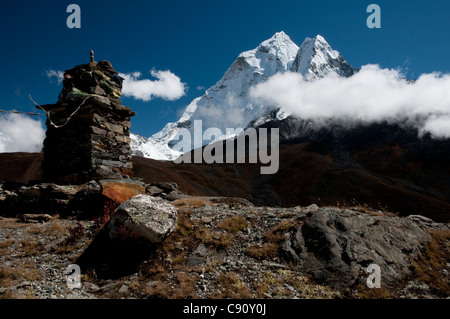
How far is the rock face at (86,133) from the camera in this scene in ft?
38.4

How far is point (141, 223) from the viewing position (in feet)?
23.7

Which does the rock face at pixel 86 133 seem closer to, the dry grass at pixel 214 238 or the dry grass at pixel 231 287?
the dry grass at pixel 214 238

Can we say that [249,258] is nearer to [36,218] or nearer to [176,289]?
[176,289]

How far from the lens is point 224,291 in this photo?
19.3 feet

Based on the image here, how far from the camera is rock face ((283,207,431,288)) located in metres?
6.61

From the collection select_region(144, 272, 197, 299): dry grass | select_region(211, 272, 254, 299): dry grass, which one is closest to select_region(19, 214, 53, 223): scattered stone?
select_region(144, 272, 197, 299): dry grass

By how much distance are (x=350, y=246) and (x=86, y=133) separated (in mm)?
11805

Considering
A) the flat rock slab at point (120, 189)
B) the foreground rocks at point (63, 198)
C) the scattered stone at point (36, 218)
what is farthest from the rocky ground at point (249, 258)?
the flat rock slab at point (120, 189)

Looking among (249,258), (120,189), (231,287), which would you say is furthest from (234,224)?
(120,189)

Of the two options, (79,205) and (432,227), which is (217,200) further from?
(432,227)

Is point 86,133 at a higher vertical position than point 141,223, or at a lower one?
higher
